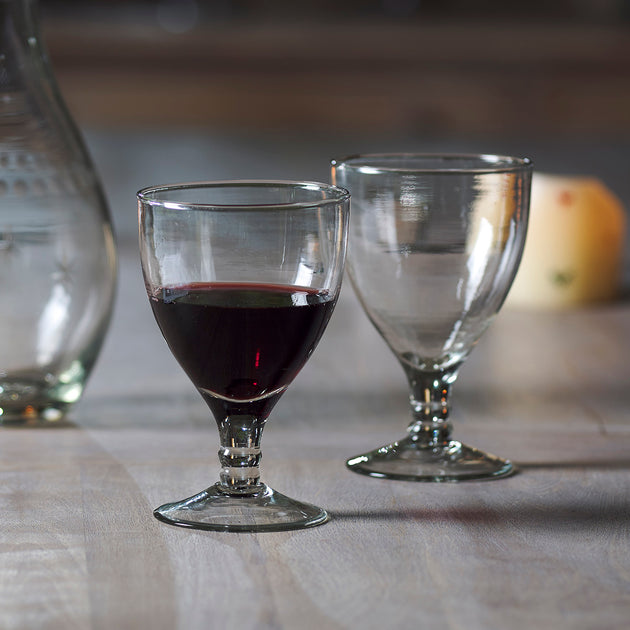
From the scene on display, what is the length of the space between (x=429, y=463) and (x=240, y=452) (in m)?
0.12

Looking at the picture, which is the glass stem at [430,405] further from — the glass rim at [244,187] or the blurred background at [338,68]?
the blurred background at [338,68]

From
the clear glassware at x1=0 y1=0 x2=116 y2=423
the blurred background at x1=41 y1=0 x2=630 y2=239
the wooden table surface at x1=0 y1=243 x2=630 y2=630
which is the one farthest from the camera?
the blurred background at x1=41 y1=0 x2=630 y2=239

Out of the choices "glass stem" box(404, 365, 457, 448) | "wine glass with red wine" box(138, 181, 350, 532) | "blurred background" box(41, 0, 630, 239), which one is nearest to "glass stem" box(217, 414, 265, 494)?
"wine glass with red wine" box(138, 181, 350, 532)

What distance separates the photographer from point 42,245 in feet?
2.09

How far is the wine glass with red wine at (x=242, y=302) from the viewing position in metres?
0.45

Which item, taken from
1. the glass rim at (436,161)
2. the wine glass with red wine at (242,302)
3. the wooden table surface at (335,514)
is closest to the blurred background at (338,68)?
the wooden table surface at (335,514)

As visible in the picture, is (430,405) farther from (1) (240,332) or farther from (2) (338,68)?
(2) (338,68)

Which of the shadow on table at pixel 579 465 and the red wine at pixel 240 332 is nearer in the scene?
the red wine at pixel 240 332

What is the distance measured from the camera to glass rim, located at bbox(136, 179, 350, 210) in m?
0.44

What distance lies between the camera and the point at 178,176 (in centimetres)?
274

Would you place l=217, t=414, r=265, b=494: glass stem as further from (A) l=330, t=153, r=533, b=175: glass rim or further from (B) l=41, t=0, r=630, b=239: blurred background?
(B) l=41, t=0, r=630, b=239: blurred background

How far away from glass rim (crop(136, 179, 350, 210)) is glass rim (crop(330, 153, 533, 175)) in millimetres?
58

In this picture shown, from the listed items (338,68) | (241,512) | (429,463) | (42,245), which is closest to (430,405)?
(429,463)

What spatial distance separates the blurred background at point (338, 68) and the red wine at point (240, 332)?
1.92 meters
